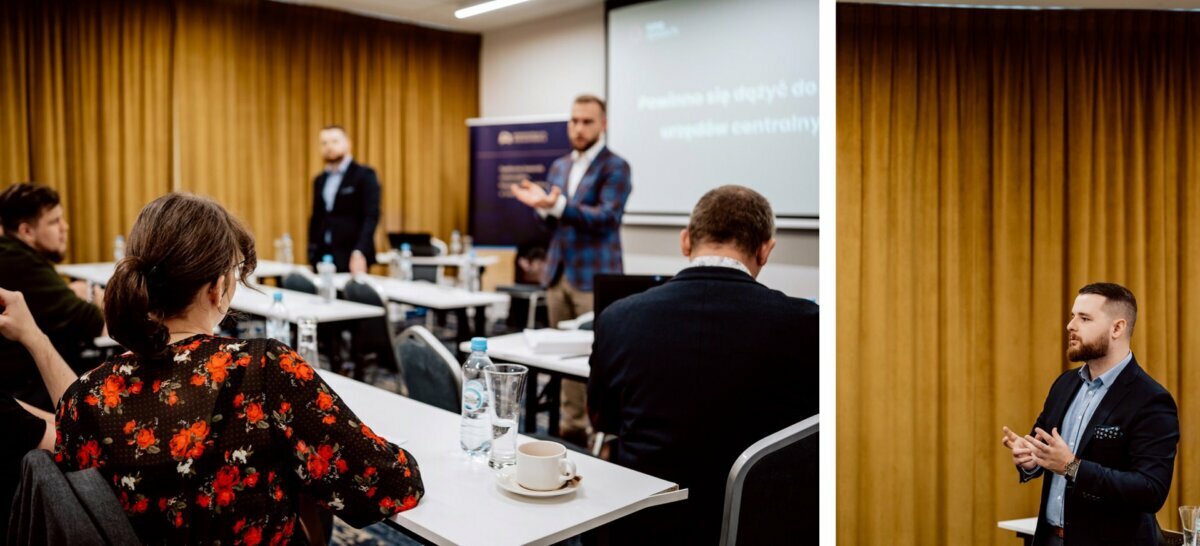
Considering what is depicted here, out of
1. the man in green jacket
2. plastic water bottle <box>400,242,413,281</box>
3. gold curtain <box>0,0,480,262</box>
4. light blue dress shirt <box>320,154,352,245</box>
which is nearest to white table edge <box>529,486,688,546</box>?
the man in green jacket

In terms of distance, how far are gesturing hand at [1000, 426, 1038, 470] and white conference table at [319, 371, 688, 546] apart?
76cm

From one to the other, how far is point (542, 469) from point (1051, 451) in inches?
37.1

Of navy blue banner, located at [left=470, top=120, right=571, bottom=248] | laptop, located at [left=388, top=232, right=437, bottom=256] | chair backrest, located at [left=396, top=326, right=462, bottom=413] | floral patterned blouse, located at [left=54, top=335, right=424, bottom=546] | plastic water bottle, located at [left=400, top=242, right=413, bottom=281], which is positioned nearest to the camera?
floral patterned blouse, located at [left=54, top=335, right=424, bottom=546]

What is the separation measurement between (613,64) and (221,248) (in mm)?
6043

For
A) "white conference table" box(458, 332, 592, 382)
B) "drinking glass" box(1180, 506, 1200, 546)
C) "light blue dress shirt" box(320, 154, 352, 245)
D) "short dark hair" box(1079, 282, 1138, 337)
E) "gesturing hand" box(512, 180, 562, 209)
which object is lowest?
"white conference table" box(458, 332, 592, 382)

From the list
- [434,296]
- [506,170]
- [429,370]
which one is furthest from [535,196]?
[506,170]

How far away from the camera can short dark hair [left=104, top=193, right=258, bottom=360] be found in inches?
47.8

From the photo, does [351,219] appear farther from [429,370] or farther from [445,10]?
[429,370]

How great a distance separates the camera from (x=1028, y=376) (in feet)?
2.59

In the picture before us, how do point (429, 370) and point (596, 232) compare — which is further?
point (596, 232)

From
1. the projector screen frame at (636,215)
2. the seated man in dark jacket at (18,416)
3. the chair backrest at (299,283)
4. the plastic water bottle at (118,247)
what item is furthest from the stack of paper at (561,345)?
the plastic water bottle at (118,247)

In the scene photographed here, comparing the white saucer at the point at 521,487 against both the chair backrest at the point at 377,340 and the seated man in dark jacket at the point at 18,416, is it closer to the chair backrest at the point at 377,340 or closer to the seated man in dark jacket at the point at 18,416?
the seated man in dark jacket at the point at 18,416

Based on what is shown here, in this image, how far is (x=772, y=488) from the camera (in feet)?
5.22

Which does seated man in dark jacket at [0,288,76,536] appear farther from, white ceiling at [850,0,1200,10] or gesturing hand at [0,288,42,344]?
white ceiling at [850,0,1200,10]
